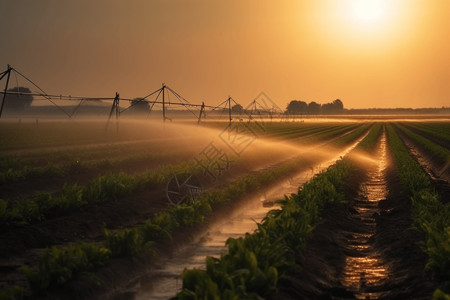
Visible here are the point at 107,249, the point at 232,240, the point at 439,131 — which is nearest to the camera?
the point at 232,240

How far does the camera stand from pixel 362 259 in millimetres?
9656

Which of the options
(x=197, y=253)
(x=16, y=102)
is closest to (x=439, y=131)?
(x=197, y=253)

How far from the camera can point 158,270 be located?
348 inches

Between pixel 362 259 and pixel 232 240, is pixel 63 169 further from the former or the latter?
pixel 232 240

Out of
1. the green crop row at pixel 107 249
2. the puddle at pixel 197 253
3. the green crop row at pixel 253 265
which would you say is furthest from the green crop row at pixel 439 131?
the green crop row at pixel 253 265

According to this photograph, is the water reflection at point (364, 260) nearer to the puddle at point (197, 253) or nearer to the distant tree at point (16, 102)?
the puddle at point (197, 253)

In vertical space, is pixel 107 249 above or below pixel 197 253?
above

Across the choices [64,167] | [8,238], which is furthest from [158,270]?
[64,167]

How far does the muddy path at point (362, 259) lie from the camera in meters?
7.48

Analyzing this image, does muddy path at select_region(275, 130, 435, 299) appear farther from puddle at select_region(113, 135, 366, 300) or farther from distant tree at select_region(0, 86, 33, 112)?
distant tree at select_region(0, 86, 33, 112)

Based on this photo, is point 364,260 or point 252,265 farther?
point 364,260

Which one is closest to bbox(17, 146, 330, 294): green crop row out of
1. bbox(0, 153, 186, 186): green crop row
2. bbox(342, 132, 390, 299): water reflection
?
bbox(342, 132, 390, 299): water reflection

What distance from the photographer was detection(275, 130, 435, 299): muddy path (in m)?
7.48

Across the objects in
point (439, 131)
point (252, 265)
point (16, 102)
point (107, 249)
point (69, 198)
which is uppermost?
point (16, 102)
